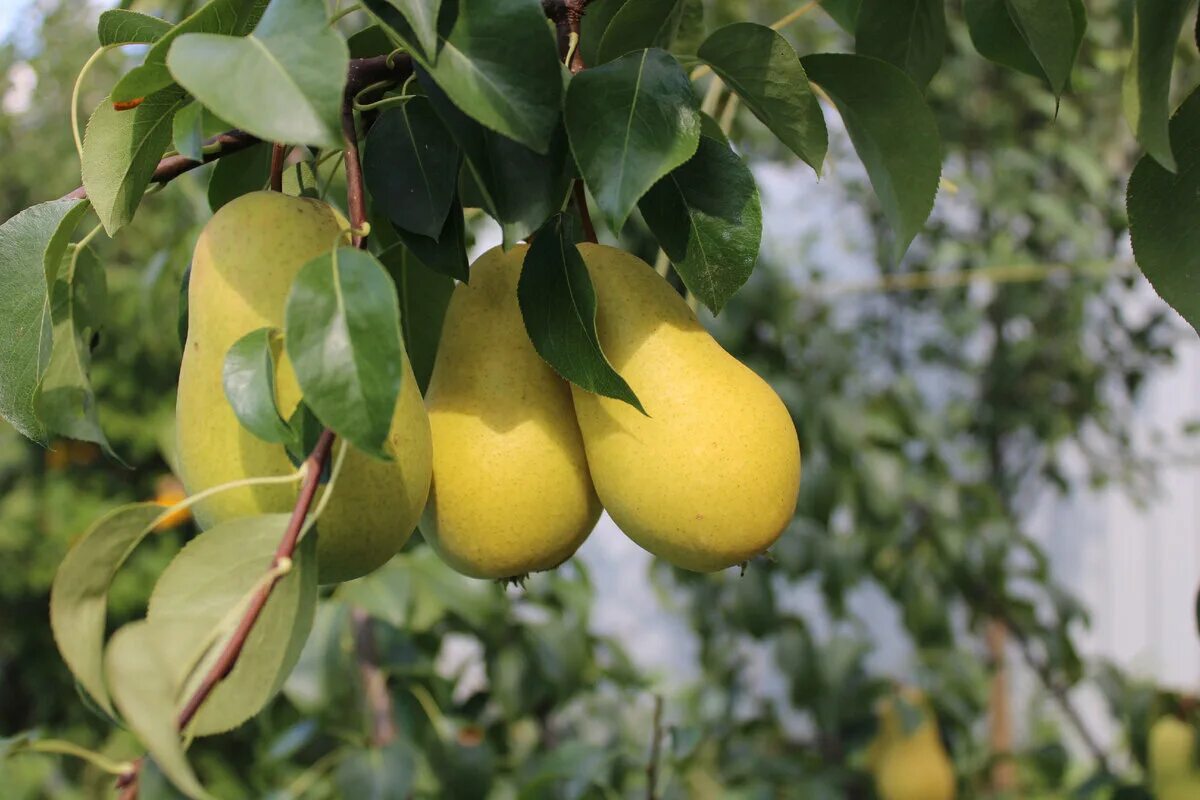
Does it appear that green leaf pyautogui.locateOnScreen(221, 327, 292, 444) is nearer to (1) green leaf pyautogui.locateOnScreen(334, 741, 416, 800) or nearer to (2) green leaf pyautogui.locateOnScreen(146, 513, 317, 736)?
(2) green leaf pyautogui.locateOnScreen(146, 513, 317, 736)

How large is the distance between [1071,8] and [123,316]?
1.65 meters

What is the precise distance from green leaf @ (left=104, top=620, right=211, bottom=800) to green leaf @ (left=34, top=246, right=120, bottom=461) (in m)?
0.19

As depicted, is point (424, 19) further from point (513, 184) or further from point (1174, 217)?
point (1174, 217)

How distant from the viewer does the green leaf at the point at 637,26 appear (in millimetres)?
432

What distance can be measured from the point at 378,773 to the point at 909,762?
611 mm

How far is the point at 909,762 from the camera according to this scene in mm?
1218

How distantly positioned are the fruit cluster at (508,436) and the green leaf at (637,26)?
0.08 m

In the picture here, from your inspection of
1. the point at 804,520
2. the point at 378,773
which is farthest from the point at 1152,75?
the point at 804,520

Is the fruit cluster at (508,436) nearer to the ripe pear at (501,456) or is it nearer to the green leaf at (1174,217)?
the ripe pear at (501,456)

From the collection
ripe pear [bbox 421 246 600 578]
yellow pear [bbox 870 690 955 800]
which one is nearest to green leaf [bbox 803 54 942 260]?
ripe pear [bbox 421 246 600 578]

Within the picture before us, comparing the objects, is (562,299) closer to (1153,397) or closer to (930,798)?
(930,798)

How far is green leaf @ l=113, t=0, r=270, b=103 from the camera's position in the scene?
1.08 ft

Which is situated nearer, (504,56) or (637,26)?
(504,56)

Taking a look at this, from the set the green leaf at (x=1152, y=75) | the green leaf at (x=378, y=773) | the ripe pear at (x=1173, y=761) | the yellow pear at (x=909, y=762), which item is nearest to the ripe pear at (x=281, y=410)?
the green leaf at (x=1152, y=75)
